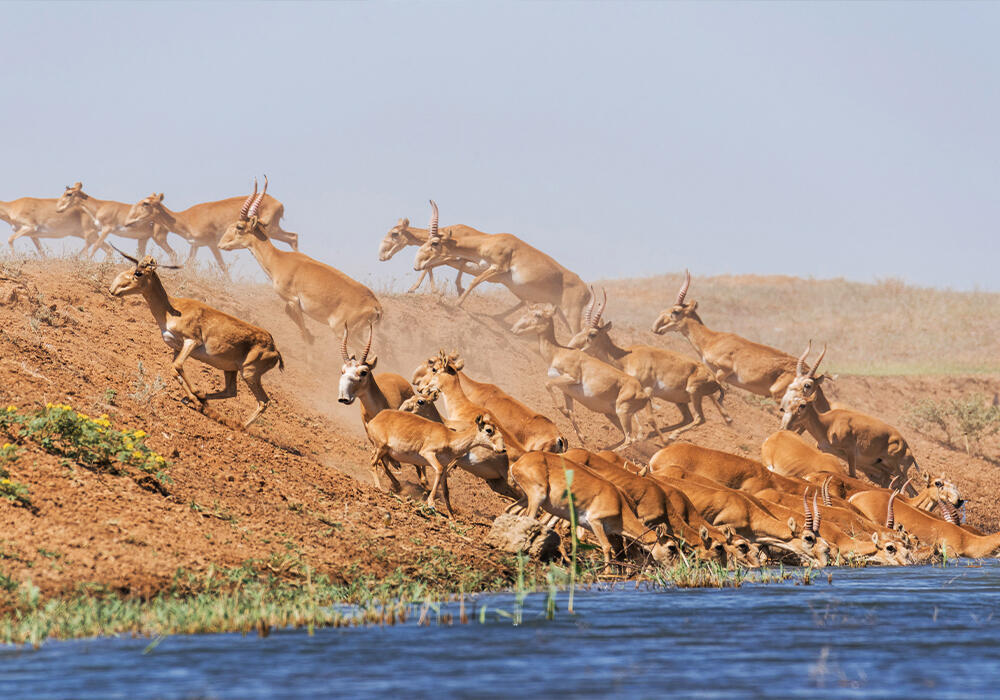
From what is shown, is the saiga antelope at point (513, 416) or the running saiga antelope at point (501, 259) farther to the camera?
the running saiga antelope at point (501, 259)

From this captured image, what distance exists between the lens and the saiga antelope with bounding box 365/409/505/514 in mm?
14383

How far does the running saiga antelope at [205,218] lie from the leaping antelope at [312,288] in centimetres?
607

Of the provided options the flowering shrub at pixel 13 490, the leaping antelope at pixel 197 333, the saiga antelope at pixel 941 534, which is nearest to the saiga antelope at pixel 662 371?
the saiga antelope at pixel 941 534

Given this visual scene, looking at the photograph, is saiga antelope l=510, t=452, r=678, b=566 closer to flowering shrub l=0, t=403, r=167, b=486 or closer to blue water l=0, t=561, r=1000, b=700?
blue water l=0, t=561, r=1000, b=700

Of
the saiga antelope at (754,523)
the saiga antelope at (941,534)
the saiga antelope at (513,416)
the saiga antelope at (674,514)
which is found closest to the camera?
the saiga antelope at (674,514)

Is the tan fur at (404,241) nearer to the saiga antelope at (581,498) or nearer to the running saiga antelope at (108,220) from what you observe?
the running saiga antelope at (108,220)

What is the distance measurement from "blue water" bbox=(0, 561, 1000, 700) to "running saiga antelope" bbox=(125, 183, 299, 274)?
20.1 meters

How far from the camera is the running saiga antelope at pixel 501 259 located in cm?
2825

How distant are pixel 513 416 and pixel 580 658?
10130mm

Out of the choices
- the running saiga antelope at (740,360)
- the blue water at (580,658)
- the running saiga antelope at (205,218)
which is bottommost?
the blue water at (580,658)

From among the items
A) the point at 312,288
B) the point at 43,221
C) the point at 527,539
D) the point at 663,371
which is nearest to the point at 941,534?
the point at 527,539

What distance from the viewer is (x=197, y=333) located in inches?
623

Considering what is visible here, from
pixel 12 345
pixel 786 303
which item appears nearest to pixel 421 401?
pixel 12 345

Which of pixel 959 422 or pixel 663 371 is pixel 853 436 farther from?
pixel 959 422
